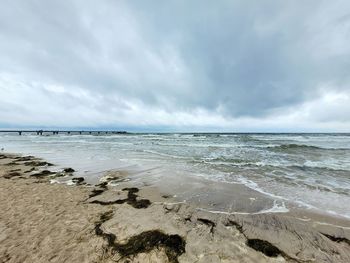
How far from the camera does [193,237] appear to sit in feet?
14.4

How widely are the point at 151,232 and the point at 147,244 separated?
0.47 metres

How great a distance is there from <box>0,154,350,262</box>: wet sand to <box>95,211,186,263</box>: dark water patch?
0.02m

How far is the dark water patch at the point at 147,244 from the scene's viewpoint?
151 inches

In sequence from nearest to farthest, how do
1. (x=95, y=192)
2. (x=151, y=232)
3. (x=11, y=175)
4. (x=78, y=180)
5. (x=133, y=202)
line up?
(x=151, y=232) < (x=133, y=202) < (x=95, y=192) < (x=78, y=180) < (x=11, y=175)

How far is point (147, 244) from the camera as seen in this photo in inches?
162

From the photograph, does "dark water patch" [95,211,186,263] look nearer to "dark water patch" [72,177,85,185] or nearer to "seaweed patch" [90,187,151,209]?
"seaweed patch" [90,187,151,209]

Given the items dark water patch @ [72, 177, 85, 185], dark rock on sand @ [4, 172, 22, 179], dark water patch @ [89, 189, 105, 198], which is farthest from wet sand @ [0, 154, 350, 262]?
dark rock on sand @ [4, 172, 22, 179]

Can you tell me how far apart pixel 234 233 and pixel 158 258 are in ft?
5.97

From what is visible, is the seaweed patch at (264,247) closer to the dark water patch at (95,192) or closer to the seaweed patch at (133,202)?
the seaweed patch at (133,202)

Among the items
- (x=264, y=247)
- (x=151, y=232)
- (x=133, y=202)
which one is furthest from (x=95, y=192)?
(x=264, y=247)

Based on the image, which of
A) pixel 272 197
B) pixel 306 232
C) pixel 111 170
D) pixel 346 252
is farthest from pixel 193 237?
pixel 111 170

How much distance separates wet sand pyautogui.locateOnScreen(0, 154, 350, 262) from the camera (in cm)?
379

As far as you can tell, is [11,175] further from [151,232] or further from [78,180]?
[151,232]

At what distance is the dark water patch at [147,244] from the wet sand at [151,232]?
2cm
